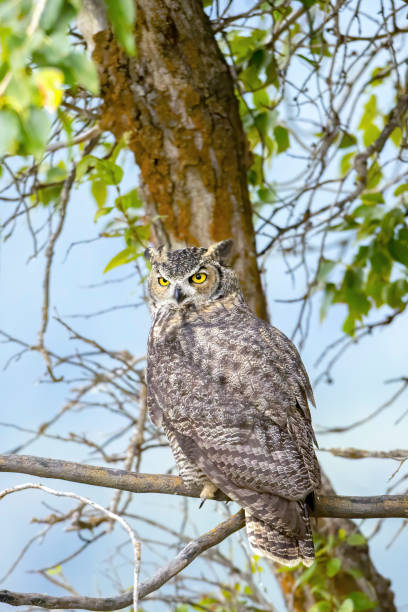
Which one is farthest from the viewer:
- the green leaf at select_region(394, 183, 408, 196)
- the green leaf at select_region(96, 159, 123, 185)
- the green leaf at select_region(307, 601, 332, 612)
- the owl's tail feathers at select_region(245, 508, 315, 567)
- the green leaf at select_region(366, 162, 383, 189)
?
the green leaf at select_region(366, 162, 383, 189)

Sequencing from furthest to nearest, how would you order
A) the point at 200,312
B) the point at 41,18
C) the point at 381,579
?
the point at 381,579, the point at 200,312, the point at 41,18

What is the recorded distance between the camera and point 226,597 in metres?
3.19

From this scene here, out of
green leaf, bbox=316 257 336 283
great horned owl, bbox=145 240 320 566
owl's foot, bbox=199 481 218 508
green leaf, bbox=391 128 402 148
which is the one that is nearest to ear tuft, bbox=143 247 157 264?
great horned owl, bbox=145 240 320 566

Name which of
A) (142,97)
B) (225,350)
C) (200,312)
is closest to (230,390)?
(225,350)

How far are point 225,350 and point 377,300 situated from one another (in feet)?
5.57

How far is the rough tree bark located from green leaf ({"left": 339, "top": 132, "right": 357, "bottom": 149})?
0.78 metres

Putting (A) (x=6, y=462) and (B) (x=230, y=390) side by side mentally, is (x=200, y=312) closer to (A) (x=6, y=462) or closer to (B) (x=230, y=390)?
(B) (x=230, y=390)

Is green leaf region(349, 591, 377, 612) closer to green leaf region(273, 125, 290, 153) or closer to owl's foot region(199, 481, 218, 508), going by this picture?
owl's foot region(199, 481, 218, 508)

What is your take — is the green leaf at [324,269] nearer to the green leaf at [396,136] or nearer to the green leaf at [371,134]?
the green leaf at [371,134]

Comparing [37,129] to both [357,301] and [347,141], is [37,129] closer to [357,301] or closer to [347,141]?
[357,301]

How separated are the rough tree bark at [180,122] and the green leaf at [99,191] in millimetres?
205

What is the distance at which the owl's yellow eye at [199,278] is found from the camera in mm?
2195

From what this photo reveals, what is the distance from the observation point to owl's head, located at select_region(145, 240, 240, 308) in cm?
217

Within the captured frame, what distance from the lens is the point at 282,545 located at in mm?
1821
